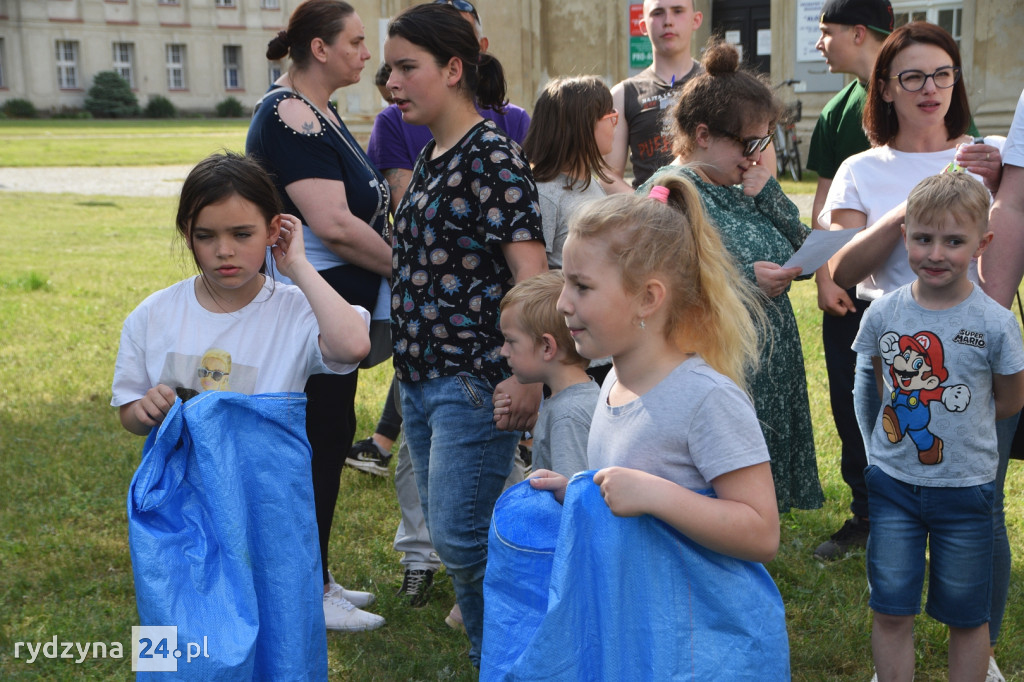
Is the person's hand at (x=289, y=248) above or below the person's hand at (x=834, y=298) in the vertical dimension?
above

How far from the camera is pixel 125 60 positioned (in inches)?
2421

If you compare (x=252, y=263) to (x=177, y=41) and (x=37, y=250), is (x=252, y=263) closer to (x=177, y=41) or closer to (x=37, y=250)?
(x=37, y=250)

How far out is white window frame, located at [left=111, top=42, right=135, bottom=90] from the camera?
60781 mm

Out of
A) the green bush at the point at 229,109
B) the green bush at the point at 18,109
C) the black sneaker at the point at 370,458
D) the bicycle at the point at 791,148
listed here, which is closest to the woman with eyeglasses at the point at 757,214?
the black sneaker at the point at 370,458

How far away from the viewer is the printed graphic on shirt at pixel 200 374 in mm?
2725

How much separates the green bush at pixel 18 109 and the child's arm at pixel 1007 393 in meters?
58.6

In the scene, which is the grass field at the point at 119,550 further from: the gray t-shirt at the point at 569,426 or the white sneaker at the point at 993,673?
the gray t-shirt at the point at 569,426

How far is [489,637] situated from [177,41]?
65508 mm

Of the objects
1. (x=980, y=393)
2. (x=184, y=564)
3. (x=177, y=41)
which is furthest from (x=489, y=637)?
(x=177, y=41)

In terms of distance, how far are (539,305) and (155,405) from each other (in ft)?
3.36

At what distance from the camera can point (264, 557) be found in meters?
2.52

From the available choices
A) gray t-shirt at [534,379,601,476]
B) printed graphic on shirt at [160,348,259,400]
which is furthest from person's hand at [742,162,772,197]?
printed graphic on shirt at [160,348,259,400]

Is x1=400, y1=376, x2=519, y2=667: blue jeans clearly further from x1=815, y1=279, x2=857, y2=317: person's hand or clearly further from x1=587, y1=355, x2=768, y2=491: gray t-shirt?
x1=815, y1=279, x2=857, y2=317: person's hand

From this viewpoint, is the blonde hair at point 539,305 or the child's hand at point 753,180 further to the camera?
the child's hand at point 753,180
